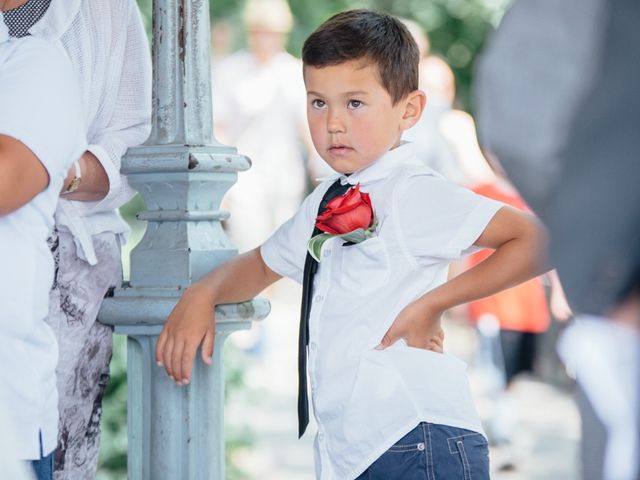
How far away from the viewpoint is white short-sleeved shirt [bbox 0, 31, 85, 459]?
7.02 ft

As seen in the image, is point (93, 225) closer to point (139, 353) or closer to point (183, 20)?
point (139, 353)

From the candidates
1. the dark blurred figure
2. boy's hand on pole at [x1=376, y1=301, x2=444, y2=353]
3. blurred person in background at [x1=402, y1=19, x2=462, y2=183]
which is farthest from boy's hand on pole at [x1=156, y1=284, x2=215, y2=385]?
blurred person in background at [x1=402, y1=19, x2=462, y2=183]

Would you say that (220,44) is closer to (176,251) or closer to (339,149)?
(176,251)

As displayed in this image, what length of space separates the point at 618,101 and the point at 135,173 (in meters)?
1.80

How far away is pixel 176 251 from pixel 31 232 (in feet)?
2.26

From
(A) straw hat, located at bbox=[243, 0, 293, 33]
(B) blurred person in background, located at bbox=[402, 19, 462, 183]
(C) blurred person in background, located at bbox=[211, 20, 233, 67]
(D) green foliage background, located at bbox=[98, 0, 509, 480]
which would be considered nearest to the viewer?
(B) blurred person in background, located at bbox=[402, 19, 462, 183]

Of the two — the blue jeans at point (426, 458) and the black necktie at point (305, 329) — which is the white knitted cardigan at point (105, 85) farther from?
the blue jeans at point (426, 458)

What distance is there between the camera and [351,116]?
2697mm

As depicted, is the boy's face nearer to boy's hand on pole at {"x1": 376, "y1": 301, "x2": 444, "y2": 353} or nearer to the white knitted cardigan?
boy's hand on pole at {"x1": 376, "y1": 301, "x2": 444, "y2": 353}

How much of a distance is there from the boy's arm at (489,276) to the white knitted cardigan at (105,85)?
736 millimetres

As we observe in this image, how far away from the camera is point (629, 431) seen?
4.10 feet

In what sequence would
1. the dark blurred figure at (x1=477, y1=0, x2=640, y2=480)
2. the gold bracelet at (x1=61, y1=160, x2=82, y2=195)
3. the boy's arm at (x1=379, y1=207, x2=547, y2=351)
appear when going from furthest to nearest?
1. the gold bracelet at (x1=61, y1=160, x2=82, y2=195)
2. the boy's arm at (x1=379, y1=207, x2=547, y2=351)
3. the dark blurred figure at (x1=477, y1=0, x2=640, y2=480)

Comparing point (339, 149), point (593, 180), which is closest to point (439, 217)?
point (339, 149)

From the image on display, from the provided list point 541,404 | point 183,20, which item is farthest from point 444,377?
point 541,404
